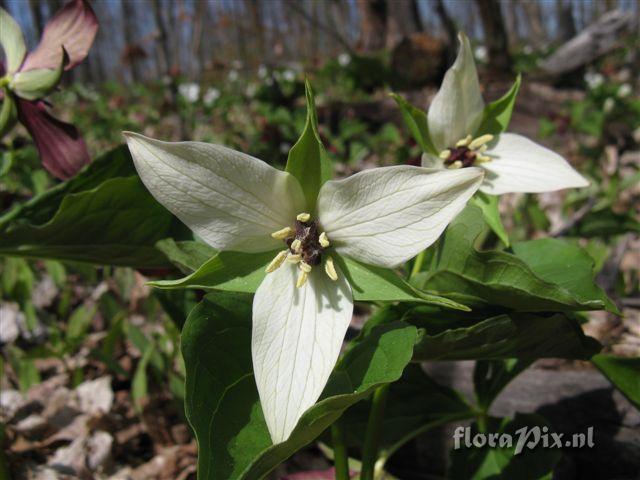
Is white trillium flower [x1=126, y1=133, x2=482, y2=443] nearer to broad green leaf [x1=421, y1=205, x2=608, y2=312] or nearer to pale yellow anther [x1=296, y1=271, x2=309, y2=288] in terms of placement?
pale yellow anther [x1=296, y1=271, x2=309, y2=288]

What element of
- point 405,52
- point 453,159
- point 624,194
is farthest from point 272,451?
point 405,52

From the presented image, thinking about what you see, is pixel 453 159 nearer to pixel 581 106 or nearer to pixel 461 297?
pixel 461 297

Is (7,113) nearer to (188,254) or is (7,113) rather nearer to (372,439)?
(188,254)

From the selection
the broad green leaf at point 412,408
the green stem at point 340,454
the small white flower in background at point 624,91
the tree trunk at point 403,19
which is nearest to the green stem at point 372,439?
the green stem at point 340,454

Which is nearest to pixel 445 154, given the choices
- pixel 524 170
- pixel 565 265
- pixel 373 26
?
pixel 524 170

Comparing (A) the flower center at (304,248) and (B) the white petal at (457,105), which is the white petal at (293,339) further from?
(B) the white petal at (457,105)
